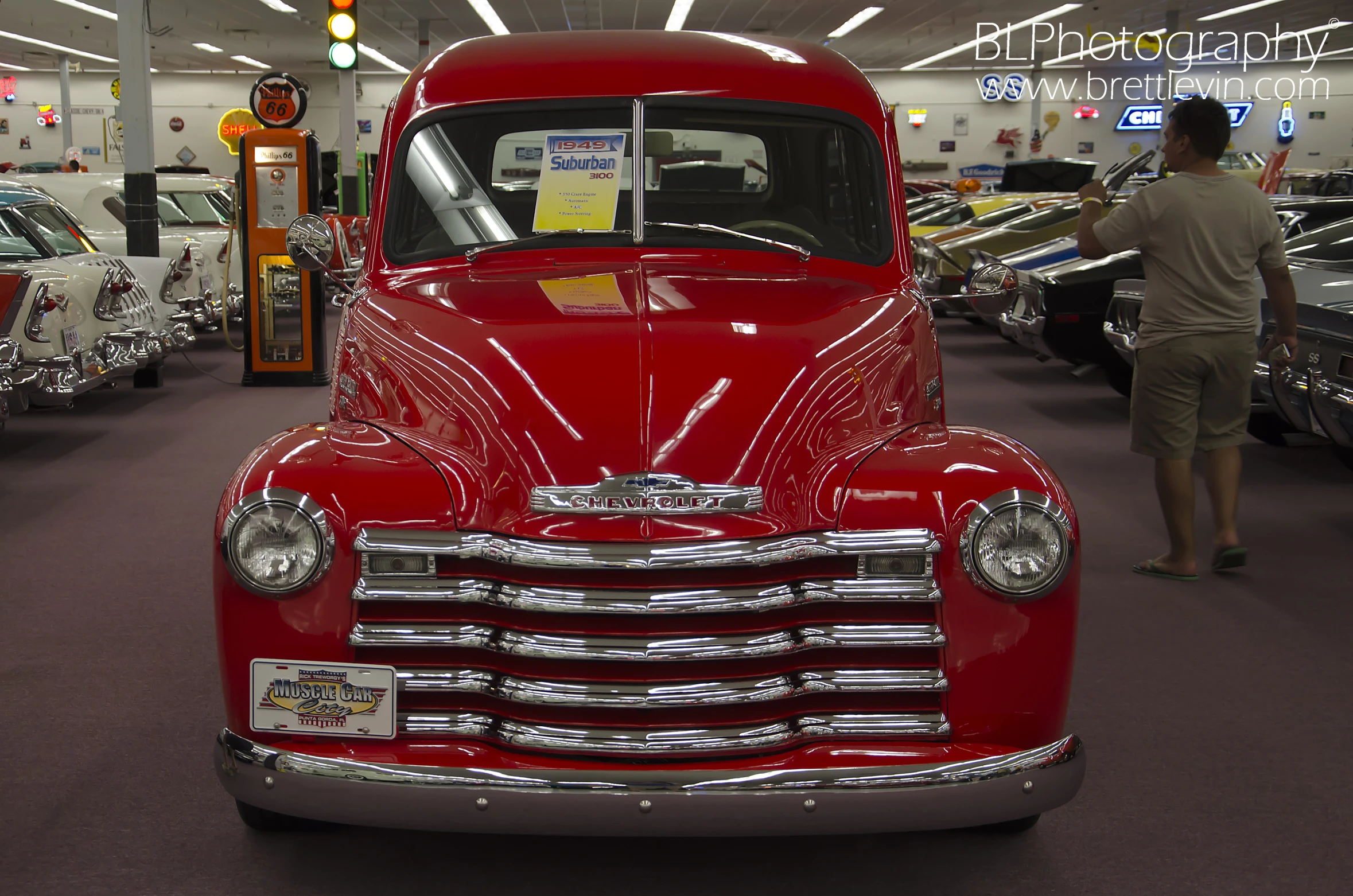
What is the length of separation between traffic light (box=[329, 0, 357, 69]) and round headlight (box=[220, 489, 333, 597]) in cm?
1074

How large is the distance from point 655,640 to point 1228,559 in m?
3.81

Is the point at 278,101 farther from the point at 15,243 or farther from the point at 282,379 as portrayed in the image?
the point at 15,243

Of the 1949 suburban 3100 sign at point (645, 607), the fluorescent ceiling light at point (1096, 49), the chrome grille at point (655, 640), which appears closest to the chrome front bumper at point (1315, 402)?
the 1949 suburban 3100 sign at point (645, 607)

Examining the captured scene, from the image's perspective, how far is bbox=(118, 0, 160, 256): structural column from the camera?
11953mm

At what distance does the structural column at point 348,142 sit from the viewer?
18188mm

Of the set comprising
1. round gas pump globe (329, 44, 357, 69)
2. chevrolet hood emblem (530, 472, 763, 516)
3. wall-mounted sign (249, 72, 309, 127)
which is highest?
round gas pump globe (329, 44, 357, 69)

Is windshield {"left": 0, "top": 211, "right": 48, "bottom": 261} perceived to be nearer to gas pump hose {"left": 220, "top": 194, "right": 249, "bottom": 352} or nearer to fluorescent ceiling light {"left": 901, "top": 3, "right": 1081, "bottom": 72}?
gas pump hose {"left": 220, "top": 194, "right": 249, "bottom": 352}

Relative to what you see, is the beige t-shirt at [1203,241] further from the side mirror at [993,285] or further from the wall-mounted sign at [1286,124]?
the wall-mounted sign at [1286,124]

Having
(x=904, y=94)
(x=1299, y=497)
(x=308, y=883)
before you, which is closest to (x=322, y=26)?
(x=904, y=94)

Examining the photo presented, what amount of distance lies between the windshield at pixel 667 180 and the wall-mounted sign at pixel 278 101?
30.8 ft

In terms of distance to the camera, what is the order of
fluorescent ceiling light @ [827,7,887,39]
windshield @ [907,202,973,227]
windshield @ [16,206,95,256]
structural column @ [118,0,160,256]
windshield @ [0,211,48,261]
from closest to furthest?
1. windshield @ [0,211,48,261]
2. windshield @ [16,206,95,256]
3. structural column @ [118,0,160,256]
4. windshield @ [907,202,973,227]
5. fluorescent ceiling light @ [827,7,887,39]

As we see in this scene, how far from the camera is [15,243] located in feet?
28.5

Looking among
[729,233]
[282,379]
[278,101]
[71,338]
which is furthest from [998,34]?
[729,233]

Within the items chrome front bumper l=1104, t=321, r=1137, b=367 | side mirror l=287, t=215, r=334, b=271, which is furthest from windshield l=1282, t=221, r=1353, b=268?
side mirror l=287, t=215, r=334, b=271
